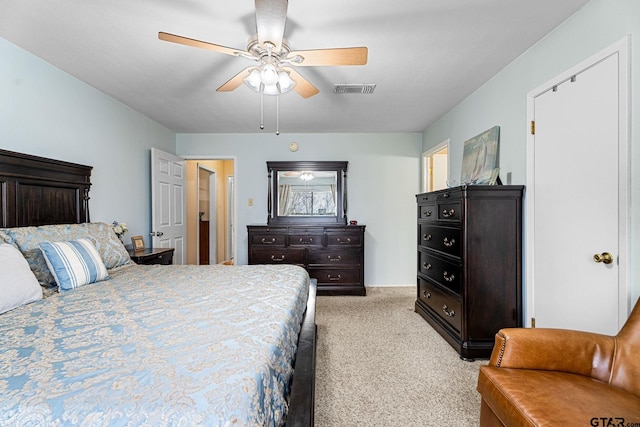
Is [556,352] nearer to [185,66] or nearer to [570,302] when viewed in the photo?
[570,302]

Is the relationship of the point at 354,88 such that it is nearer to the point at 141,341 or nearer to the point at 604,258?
the point at 604,258

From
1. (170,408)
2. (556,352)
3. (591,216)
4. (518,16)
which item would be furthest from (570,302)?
(170,408)

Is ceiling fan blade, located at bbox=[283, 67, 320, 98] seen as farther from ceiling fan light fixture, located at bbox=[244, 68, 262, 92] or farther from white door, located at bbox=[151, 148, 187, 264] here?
white door, located at bbox=[151, 148, 187, 264]

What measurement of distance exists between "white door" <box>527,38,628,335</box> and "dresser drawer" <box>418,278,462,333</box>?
534 mm

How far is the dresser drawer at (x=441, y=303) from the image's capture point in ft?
8.18

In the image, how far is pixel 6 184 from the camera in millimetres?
2094

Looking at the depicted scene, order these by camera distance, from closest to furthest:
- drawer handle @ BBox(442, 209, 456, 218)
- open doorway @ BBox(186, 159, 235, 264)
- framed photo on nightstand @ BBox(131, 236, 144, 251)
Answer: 1. drawer handle @ BBox(442, 209, 456, 218)
2. framed photo on nightstand @ BBox(131, 236, 144, 251)
3. open doorway @ BBox(186, 159, 235, 264)

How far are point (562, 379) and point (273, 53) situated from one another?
2151mm

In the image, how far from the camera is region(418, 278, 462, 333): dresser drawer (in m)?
2.49

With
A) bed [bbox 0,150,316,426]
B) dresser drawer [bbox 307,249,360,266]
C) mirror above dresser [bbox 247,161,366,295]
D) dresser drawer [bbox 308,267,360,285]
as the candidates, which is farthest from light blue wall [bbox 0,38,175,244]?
dresser drawer [bbox 308,267,360,285]

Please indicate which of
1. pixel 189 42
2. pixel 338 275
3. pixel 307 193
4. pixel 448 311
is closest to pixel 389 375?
pixel 448 311

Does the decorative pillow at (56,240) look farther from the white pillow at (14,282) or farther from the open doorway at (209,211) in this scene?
the open doorway at (209,211)

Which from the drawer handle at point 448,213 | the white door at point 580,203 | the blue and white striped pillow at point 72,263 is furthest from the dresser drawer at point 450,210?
the blue and white striped pillow at point 72,263

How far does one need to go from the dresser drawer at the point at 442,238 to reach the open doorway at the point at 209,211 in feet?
10.6
